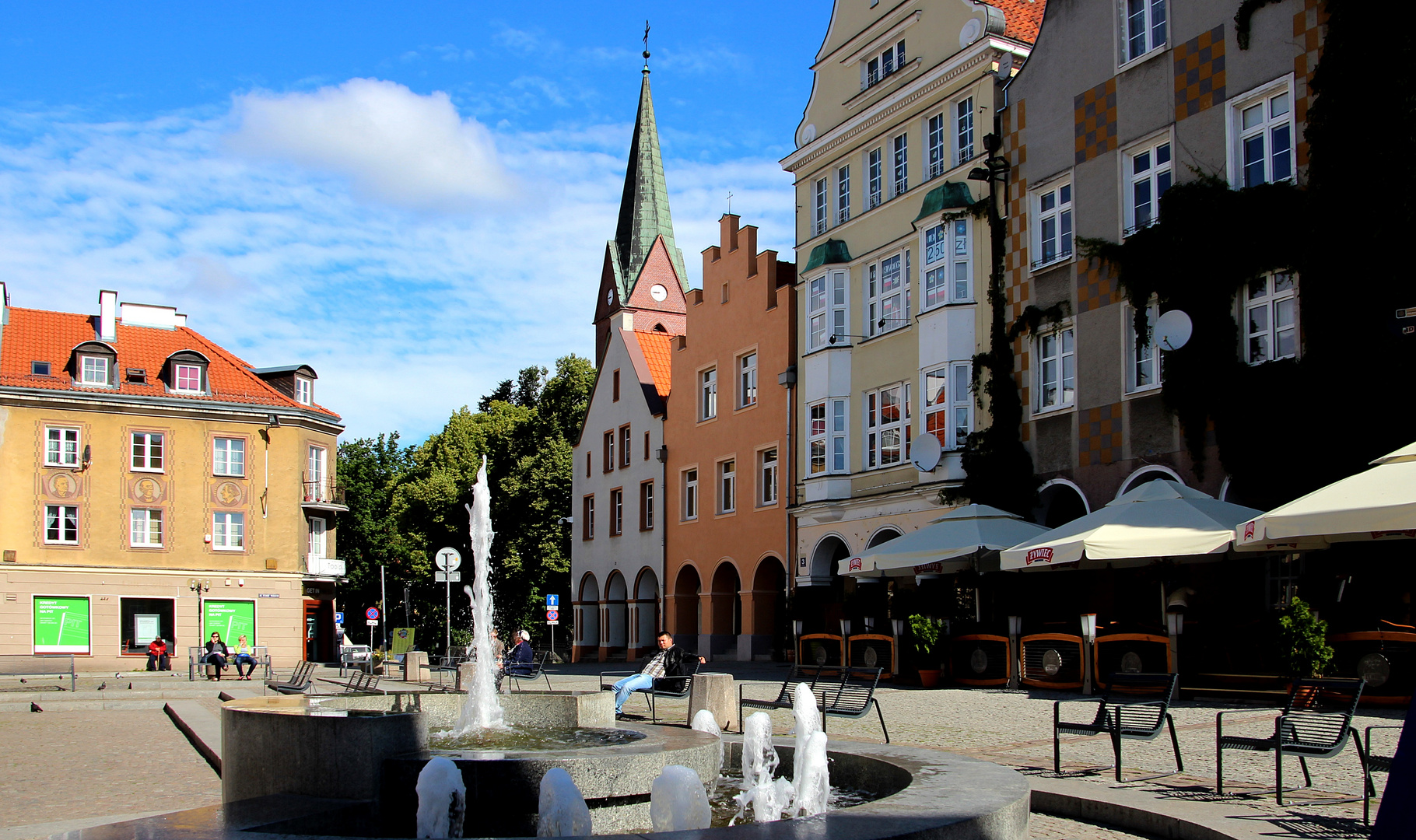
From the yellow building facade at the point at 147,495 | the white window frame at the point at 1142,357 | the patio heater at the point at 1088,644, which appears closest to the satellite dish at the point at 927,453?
the white window frame at the point at 1142,357

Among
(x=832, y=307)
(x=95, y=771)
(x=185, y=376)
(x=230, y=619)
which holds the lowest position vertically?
(x=230, y=619)

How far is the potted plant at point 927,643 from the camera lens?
22141 mm

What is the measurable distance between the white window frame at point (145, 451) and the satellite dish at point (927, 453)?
31157 mm

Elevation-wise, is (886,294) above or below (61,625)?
above

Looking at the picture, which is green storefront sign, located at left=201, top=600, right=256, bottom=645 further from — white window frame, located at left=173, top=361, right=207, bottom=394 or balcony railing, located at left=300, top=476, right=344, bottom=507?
white window frame, located at left=173, top=361, right=207, bottom=394

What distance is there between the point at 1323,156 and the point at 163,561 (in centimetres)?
4069

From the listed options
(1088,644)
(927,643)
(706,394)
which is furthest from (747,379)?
(1088,644)

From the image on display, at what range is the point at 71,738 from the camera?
1773cm

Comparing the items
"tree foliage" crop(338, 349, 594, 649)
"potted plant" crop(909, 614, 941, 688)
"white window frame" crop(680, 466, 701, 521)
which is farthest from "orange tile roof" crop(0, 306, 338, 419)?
"potted plant" crop(909, 614, 941, 688)

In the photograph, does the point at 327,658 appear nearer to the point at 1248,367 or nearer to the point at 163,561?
the point at 163,561

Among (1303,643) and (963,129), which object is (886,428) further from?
(1303,643)

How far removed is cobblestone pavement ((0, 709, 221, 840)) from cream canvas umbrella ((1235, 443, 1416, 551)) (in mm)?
12044

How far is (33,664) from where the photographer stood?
43.5 meters

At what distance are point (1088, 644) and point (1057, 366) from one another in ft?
26.1
